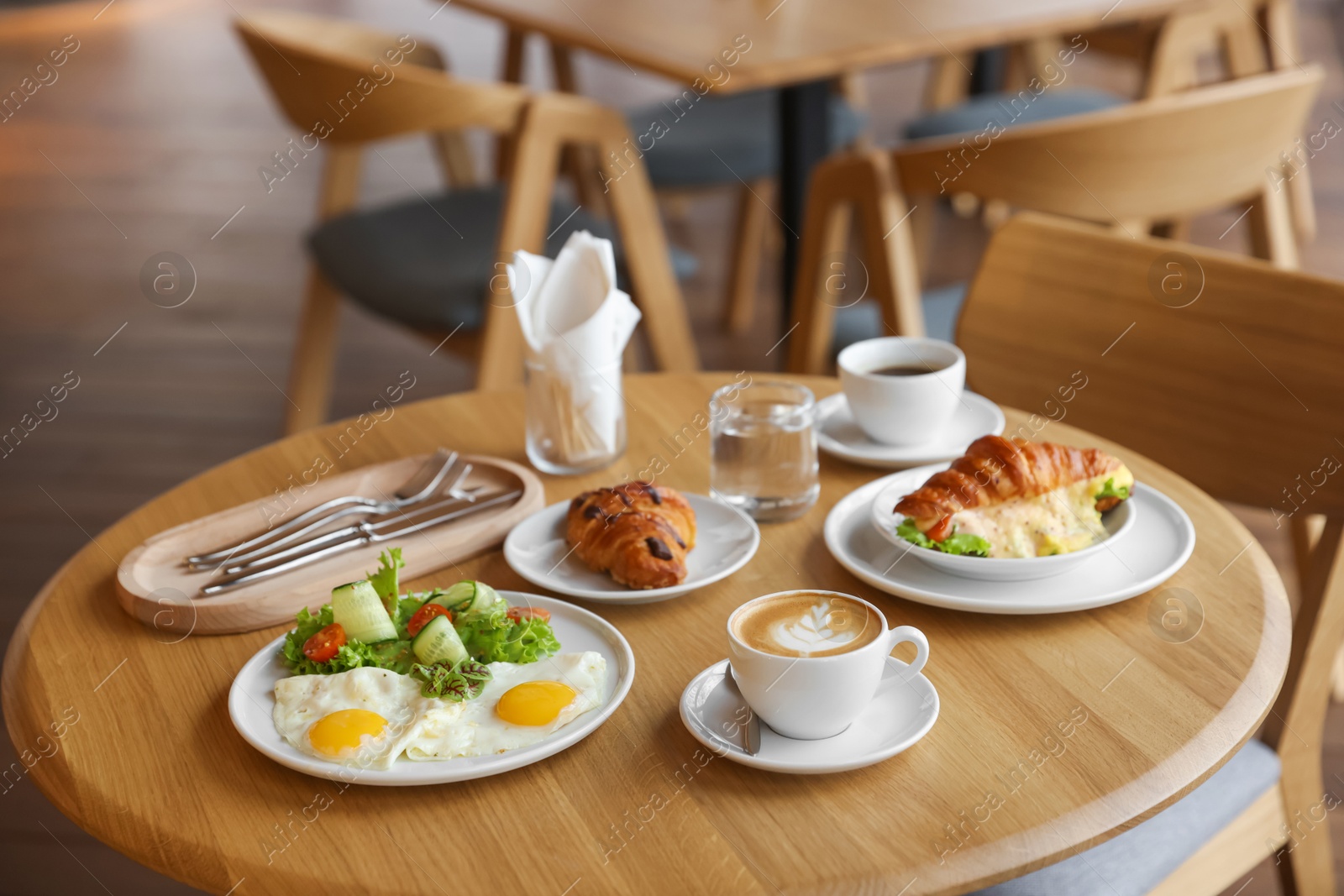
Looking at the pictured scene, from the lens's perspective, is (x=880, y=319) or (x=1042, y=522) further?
(x=880, y=319)

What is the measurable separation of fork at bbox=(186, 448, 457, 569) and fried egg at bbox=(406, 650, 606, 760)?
12.9 inches

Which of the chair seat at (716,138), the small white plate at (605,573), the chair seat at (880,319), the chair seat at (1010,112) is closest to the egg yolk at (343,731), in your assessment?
the small white plate at (605,573)

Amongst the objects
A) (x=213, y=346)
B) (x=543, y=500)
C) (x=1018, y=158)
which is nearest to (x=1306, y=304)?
(x=1018, y=158)

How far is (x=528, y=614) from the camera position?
0.94m

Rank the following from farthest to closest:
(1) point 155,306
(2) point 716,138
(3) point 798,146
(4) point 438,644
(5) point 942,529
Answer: (1) point 155,306 < (2) point 716,138 < (3) point 798,146 < (5) point 942,529 < (4) point 438,644

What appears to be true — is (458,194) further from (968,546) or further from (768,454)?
(968,546)

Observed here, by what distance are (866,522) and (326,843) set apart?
540 millimetres

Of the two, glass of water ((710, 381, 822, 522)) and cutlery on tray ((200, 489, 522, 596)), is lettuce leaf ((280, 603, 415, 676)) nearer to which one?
cutlery on tray ((200, 489, 522, 596))

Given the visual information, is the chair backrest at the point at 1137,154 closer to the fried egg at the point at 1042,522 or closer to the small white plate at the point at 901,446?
the small white plate at the point at 901,446

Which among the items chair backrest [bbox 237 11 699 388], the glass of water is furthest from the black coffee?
chair backrest [bbox 237 11 699 388]

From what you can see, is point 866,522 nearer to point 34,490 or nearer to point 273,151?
point 34,490

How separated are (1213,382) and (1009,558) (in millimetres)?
522

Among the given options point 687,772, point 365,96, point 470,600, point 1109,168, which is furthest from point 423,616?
point 365,96

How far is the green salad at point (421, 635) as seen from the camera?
2.91ft
